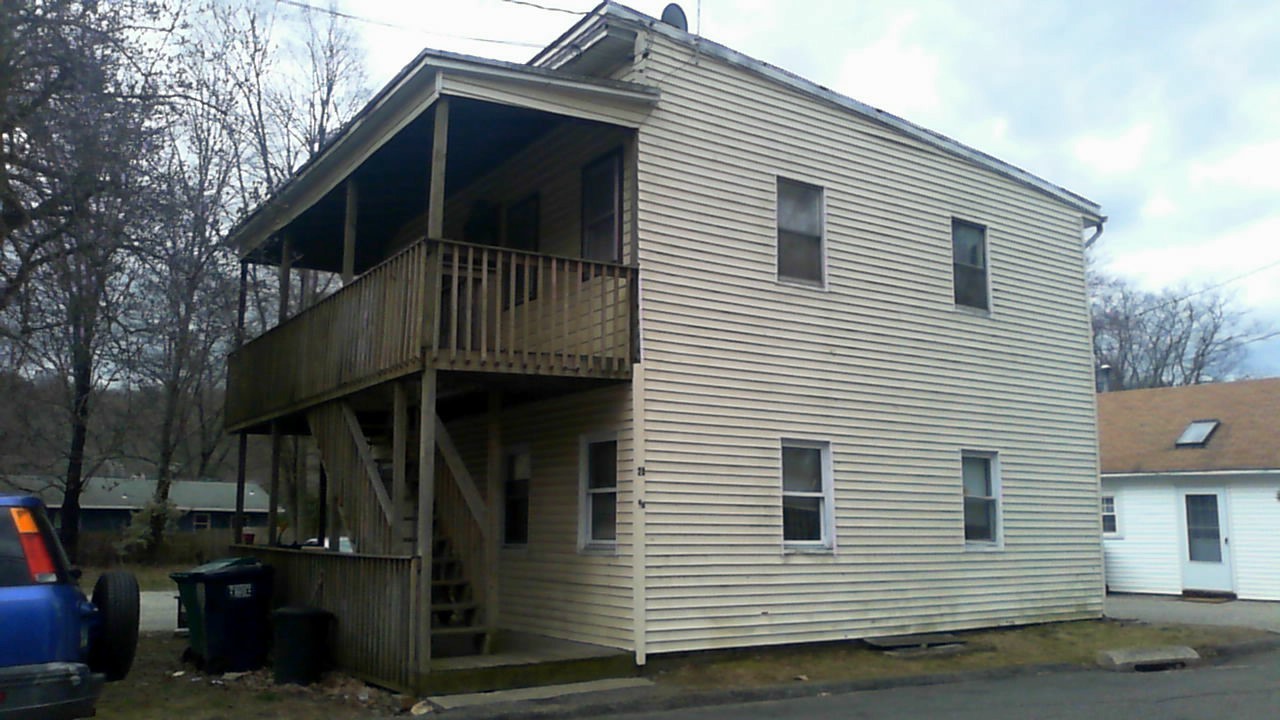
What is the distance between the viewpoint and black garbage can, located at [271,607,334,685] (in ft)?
36.6

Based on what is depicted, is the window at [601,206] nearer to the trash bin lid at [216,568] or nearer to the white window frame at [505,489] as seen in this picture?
the white window frame at [505,489]

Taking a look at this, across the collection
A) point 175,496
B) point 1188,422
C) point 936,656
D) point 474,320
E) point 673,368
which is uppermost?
point 474,320

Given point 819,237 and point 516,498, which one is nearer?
point 819,237

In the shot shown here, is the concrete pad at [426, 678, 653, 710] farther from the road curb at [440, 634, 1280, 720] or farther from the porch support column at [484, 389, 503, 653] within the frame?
the porch support column at [484, 389, 503, 653]

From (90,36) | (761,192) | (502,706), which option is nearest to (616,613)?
(502,706)

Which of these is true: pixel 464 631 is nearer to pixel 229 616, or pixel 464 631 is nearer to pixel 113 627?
pixel 229 616

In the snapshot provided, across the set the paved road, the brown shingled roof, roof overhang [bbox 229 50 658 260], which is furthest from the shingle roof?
the paved road

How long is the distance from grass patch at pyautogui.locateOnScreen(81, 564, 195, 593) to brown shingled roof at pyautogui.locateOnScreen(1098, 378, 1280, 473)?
22544mm

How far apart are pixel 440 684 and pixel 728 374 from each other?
4700mm

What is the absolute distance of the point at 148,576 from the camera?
3194 cm

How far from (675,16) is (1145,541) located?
1707 cm

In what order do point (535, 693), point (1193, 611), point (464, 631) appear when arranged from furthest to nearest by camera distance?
point (1193, 611)
point (464, 631)
point (535, 693)

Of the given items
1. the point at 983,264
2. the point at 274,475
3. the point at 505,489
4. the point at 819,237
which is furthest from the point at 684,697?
the point at 274,475

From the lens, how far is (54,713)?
6.55 metres
